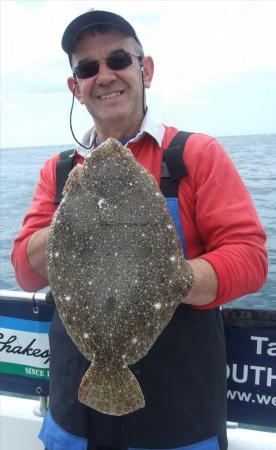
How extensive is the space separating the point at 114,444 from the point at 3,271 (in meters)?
7.33

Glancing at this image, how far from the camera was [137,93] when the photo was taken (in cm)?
286

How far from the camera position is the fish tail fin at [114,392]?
6.61 ft

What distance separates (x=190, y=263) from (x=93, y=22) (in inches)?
65.0

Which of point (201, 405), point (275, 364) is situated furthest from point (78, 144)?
point (275, 364)

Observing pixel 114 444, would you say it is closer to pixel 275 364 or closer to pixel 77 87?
pixel 275 364

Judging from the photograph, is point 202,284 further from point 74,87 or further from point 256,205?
point 256,205

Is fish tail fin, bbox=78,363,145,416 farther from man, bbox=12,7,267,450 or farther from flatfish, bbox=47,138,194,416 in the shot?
man, bbox=12,7,267,450

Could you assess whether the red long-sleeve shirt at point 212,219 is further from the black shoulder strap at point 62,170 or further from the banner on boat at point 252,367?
the banner on boat at point 252,367

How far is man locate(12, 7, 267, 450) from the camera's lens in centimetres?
237

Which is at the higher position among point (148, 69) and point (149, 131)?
point (148, 69)

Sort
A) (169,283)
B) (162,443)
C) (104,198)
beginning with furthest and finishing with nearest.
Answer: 1. (162,443)
2. (104,198)
3. (169,283)

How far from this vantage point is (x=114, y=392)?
6.63ft

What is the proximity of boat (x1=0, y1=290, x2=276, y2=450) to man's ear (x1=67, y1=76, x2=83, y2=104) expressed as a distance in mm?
1572

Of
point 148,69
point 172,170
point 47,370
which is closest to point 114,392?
point 172,170
